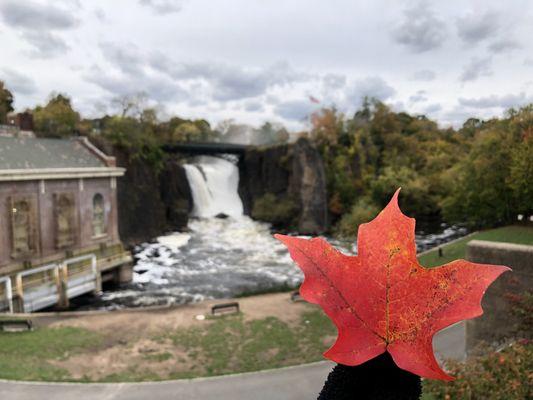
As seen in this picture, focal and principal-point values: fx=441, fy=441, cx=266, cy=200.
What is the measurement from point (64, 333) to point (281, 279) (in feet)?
49.7

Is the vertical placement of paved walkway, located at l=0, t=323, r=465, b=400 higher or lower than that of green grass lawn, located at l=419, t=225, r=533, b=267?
lower

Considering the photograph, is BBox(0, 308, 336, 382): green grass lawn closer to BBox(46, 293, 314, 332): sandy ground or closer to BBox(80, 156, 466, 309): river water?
BBox(46, 293, 314, 332): sandy ground

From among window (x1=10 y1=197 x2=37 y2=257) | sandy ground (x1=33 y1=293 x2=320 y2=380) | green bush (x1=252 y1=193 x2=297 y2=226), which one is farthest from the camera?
green bush (x1=252 y1=193 x2=297 y2=226)

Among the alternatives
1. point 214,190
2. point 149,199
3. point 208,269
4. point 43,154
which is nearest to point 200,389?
point 43,154

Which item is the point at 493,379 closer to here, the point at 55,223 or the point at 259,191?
the point at 55,223

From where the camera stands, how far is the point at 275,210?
50.5m

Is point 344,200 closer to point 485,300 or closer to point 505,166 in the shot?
point 505,166

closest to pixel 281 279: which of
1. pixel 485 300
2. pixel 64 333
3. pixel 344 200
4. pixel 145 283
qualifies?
pixel 145 283

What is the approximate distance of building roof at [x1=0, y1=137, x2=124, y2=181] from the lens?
22969mm

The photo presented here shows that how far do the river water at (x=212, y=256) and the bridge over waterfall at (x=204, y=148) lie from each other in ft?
7.54

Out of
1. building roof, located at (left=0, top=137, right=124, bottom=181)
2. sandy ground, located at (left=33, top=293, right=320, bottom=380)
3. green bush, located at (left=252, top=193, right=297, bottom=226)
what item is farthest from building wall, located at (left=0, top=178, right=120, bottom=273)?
green bush, located at (left=252, top=193, right=297, bottom=226)

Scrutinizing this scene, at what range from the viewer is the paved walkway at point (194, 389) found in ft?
35.8

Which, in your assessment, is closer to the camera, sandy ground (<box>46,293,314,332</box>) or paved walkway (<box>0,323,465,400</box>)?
paved walkway (<box>0,323,465,400</box>)

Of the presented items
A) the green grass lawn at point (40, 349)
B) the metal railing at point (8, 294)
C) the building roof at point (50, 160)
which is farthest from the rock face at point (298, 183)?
the green grass lawn at point (40, 349)
